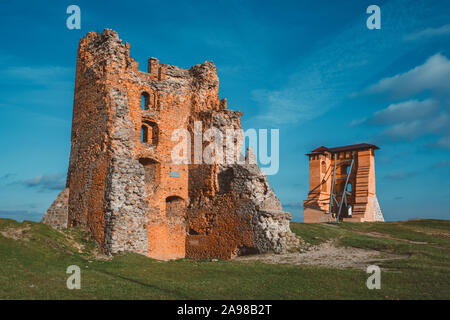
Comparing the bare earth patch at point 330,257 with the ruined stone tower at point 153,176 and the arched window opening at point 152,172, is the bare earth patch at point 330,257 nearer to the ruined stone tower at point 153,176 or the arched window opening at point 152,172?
the ruined stone tower at point 153,176

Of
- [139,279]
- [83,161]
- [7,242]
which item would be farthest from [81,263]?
[83,161]

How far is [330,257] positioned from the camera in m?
13.9

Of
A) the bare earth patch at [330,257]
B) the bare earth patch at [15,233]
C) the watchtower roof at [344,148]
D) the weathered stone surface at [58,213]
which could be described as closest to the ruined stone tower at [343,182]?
the watchtower roof at [344,148]

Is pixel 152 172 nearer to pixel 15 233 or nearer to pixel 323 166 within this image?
pixel 15 233

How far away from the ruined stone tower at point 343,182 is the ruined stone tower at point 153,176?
23759 mm

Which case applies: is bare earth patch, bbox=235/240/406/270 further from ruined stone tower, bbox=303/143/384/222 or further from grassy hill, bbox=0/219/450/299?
ruined stone tower, bbox=303/143/384/222

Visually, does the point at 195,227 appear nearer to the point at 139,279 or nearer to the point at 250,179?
the point at 250,179

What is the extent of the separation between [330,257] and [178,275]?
232 inches

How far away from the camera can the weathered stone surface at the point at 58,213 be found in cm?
1633

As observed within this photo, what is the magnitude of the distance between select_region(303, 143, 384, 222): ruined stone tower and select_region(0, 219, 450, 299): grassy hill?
23.6 metres

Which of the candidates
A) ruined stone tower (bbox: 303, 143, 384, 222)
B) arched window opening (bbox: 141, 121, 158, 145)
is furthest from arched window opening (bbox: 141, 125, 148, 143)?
ruined stone tower (bbox: 303, 143, 384, 222)

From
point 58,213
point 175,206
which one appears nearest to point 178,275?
point 175,206

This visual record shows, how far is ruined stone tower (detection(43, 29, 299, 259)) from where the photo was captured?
15.0 m

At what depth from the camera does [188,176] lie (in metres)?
18.5
